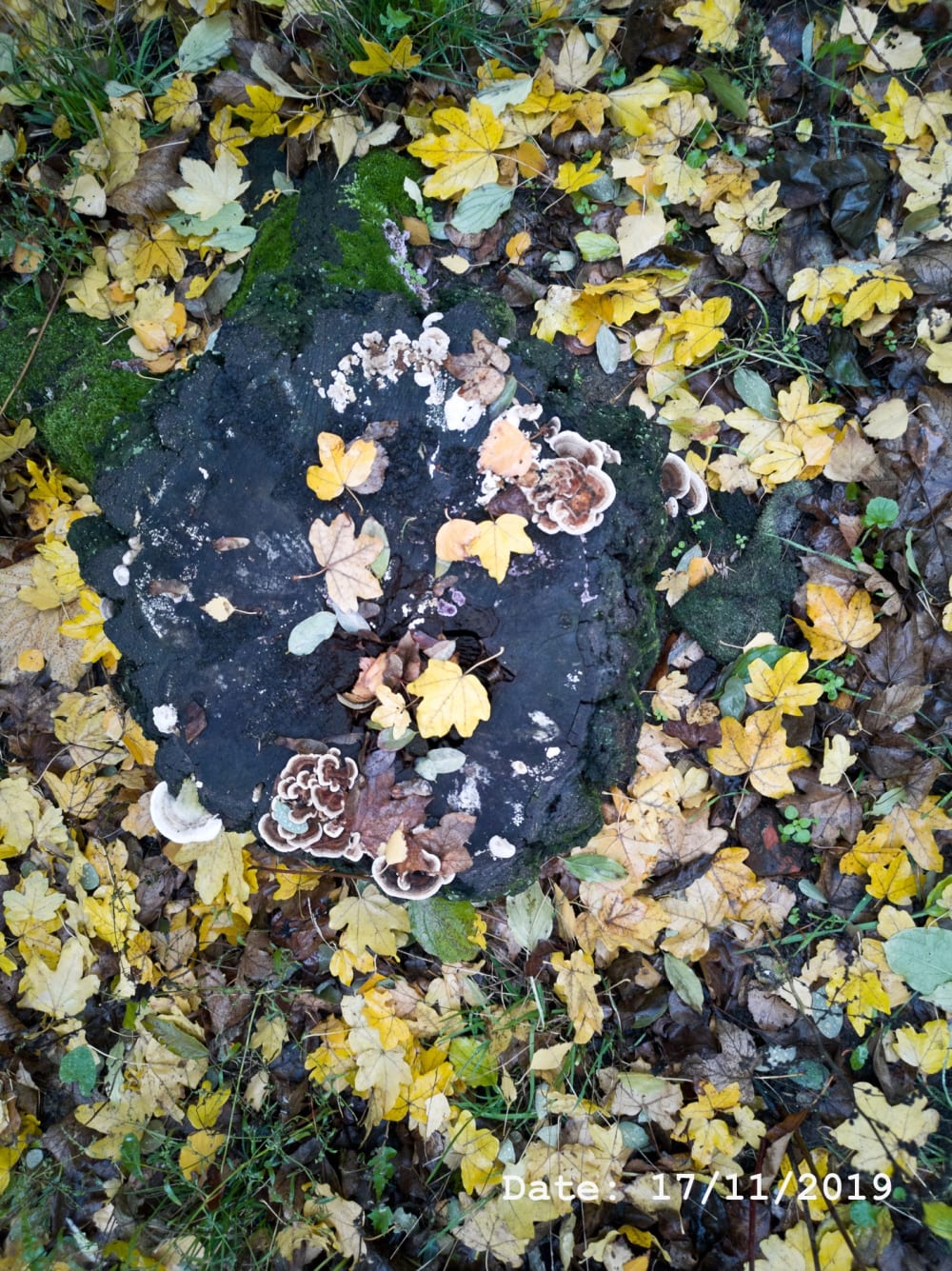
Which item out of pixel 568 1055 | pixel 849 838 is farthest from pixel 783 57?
pixel 568 1055

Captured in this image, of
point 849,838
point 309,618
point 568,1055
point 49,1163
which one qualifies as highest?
point 309,618

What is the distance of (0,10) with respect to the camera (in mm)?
3676

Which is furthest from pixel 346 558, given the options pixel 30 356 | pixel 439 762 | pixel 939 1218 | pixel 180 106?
pixel 939 1218

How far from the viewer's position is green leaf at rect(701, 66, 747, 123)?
11.0ft

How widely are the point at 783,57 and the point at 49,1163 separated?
6.23 meters

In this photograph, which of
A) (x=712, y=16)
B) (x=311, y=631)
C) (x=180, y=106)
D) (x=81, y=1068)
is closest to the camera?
(x=311, y=631)

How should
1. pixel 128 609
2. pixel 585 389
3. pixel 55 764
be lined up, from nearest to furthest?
1. pixel 128 609
2. pixel 585 389
3. pixel 55 764

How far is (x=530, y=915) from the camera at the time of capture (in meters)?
3.48

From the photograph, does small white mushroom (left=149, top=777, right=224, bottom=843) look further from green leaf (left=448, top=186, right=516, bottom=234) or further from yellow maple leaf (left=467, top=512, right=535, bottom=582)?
green leaf (left=448, top=186, right=516, bottom=234)

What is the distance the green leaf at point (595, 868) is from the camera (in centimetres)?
329

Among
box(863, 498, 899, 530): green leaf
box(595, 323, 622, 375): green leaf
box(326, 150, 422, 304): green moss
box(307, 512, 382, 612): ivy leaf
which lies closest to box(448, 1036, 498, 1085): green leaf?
box(307, 512, 382, 612): ivy leaf

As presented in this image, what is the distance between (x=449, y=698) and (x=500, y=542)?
0.55 metres

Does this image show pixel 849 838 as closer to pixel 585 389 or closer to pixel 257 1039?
pixel 585 389

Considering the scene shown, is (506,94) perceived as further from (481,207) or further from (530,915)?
(530,915)
